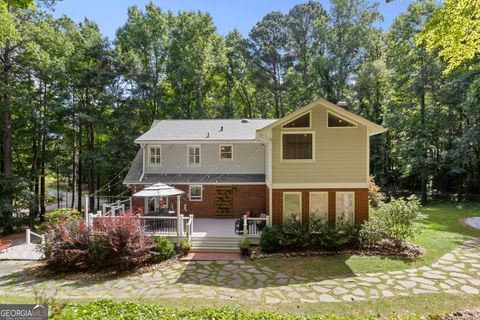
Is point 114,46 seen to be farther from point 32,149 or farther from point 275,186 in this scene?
point 275,186

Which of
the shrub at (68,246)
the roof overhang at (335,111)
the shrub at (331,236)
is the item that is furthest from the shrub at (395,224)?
the shrub at (68,246)

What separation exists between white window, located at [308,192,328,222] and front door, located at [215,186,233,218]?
18.9ft

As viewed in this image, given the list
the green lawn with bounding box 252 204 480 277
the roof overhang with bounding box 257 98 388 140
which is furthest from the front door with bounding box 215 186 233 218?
the green lawn with bounding box 252 204 480 277

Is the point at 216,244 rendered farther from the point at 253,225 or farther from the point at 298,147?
the point at 298,147

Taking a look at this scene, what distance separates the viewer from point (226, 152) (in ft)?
60.9

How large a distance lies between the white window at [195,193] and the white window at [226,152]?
261 cm

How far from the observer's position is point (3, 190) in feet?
65.2

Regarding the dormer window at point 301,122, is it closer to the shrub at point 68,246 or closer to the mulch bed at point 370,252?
the mulch bed at point 370,252

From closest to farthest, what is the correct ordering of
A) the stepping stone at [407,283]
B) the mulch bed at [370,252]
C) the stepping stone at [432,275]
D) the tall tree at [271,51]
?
1. the stepping stone at [407,283]
2. the stepping stone at [432,275]
3. the mulch bed at [370,252]
4. the tall tree at [271,51]

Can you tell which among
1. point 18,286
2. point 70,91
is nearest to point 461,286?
point 18,286

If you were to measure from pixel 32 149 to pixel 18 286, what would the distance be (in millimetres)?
21261

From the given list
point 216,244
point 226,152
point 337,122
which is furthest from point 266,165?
point 216,244

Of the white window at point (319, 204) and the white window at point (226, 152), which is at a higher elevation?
the white window at point (226, 152)

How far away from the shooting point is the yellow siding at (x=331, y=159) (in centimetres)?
1326
